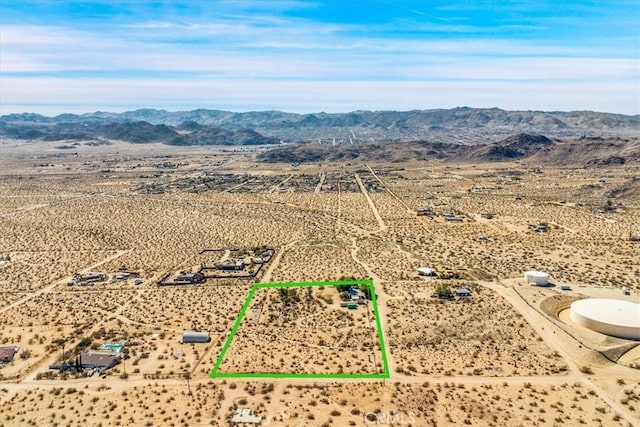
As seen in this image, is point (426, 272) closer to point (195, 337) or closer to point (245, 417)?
point (195, 337)

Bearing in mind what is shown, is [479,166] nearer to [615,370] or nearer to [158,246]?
[158,246]

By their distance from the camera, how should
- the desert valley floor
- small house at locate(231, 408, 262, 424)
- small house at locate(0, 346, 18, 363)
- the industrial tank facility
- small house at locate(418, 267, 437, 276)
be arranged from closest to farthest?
small house at locate(231, 408, 262, 424) < the desert valley floor < small house at locate(0, 346, 18, 363) < the industrial tank facility < small house at locate(418, 267, 437, 276)

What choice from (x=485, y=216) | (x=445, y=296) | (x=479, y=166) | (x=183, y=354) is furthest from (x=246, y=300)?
(x=479, y=166)

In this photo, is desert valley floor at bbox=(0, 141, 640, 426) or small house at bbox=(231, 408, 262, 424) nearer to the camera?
small house at bbox=(231, 408, 262, 424)

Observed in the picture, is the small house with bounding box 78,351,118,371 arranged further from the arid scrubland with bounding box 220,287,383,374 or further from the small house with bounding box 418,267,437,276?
the small house with bounding box 418,267,437,276

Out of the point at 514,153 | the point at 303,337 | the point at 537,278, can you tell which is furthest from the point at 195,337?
the point at 514,153

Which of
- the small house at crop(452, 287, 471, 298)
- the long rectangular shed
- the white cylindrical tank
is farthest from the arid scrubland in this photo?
the white cylindrical tank
